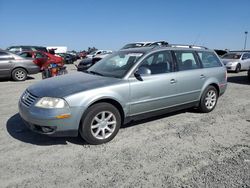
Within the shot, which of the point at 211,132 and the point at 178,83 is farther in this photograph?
the point at 178,83

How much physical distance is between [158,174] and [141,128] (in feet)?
5.29

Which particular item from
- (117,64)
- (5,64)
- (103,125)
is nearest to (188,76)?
(117,64)

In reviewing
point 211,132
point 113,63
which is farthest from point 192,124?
point 113,63

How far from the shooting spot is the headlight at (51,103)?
3439mm

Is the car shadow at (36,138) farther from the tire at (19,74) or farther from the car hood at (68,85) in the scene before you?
the tire at (19,74)

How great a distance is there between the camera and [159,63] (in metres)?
4.63

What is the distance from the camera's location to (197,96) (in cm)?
527

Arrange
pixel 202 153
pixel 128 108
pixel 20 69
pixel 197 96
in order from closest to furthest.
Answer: pixel 202 153 < pixel 128 108 < pixel 197 96 < pixel 20 69

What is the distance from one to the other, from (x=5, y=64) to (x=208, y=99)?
29.3 feet

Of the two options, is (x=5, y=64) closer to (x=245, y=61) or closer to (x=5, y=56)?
(x=5, y=56)

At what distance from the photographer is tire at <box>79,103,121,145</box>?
364cm

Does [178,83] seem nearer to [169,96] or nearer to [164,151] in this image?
[169,96]

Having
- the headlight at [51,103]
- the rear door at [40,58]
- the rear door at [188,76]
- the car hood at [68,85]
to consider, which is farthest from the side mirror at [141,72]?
the rear door at [40,58]

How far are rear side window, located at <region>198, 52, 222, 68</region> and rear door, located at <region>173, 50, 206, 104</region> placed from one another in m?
0.21
